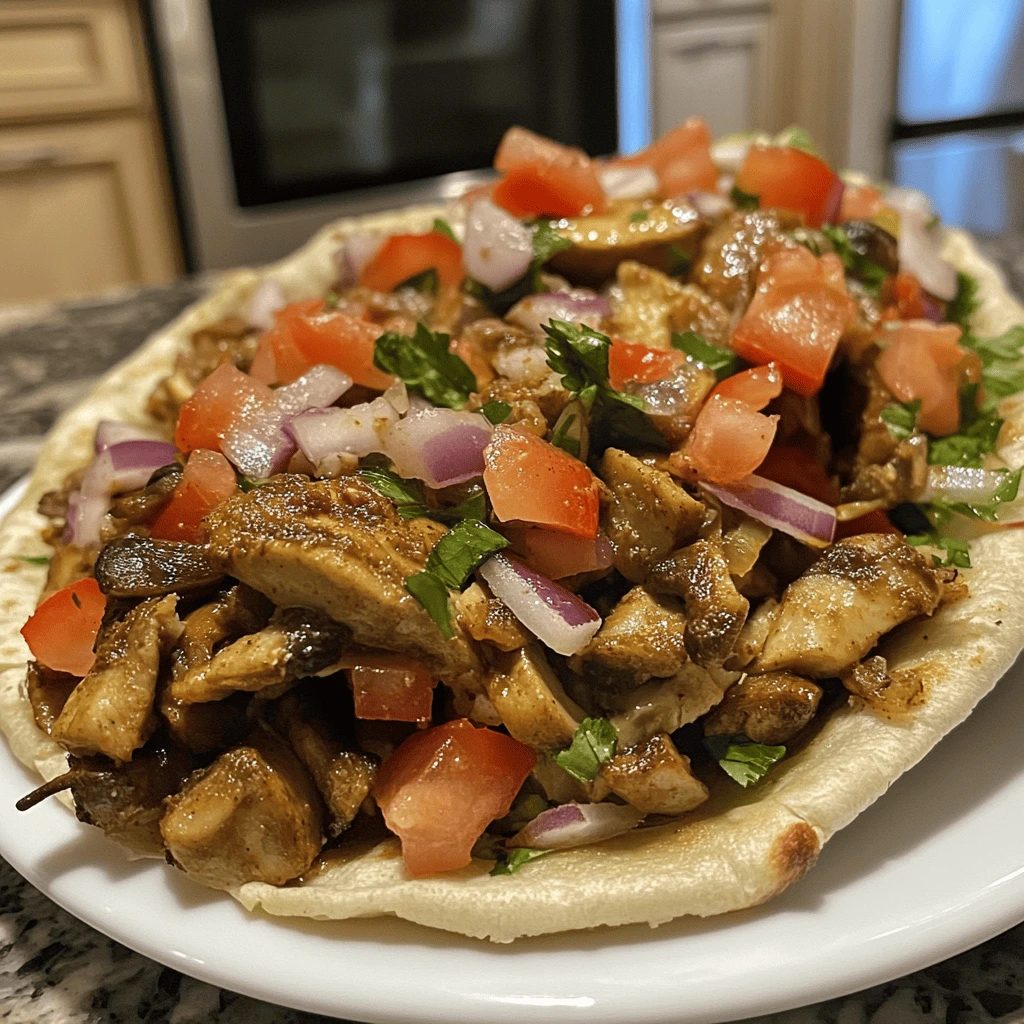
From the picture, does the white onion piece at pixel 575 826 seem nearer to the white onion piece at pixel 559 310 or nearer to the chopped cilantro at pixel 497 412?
the chopped cilantro at pixel 497 412

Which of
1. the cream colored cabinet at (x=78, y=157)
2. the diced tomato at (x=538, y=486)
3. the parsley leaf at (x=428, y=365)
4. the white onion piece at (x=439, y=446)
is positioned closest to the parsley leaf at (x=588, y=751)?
the diced tomato at (x=538, y=486)

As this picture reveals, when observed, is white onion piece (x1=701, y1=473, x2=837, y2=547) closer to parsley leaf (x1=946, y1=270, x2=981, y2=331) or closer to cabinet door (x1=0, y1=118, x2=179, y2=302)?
parsley leaf (x1=946, y1=270, x2=981, y2=331)

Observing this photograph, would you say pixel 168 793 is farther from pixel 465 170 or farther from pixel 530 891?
pixel 465 170

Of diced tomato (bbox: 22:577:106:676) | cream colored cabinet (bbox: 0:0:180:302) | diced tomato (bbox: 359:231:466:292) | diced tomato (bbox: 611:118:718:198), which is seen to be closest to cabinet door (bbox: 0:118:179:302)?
cream colored cabinet (bbox: 0:0:180:302)

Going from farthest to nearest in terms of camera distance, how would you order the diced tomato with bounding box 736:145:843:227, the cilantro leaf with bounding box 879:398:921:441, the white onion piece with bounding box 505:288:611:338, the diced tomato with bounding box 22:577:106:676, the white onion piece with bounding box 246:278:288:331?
the white onion piece with bounding box 246:278:288:331
the diced tomato with bounding box 736:145:843:227
the white onion piece with bounding box 505:288:611:338
the cilantro leaf with bounding box 879:398:921:441
the diced tomato with bounding box 22:577:106:676

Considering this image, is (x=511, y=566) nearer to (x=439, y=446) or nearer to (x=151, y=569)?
(x=439, y=446)

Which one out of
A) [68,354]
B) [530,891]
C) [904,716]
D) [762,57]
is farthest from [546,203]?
[762,57]
